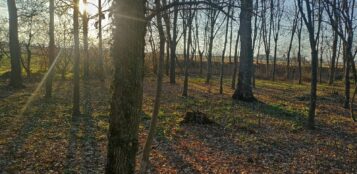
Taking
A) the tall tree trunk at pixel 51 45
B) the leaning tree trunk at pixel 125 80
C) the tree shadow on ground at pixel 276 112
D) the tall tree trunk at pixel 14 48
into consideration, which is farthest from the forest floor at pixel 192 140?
the tall tree trunk at pixel 14 48

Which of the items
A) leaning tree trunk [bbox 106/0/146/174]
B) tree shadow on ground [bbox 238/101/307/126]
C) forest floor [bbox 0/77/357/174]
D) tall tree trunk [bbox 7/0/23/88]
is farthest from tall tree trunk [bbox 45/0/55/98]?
leaning tree trunk [bbox 106/0/146/174]

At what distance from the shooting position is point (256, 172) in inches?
317

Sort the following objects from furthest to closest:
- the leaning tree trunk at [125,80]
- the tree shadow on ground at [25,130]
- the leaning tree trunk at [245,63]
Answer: the leaning tree trunk at [245,63], the tree shadow on ground at [25,130], the leaning tree trunk at [125,80]

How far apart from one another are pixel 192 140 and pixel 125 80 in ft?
20.5

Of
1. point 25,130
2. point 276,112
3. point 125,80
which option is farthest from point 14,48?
point 125,80

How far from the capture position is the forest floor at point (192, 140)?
830cm

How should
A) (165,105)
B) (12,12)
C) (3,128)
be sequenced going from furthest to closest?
(12,12) < (165,105) < (3,128)

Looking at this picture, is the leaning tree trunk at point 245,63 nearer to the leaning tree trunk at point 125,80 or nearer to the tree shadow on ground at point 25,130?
the tree shadow on ground at point 25,130

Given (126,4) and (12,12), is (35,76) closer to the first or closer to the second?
(12,12)

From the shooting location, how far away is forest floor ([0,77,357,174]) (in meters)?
8.30

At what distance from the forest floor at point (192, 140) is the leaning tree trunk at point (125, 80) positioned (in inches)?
125

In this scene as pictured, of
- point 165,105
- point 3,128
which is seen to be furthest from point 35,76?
point 3,128

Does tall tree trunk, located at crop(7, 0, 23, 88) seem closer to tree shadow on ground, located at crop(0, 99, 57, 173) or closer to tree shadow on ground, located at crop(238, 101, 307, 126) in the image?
tree shadow on ground, located at crop(0, 99, 57, 173)

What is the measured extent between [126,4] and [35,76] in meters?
27.8
